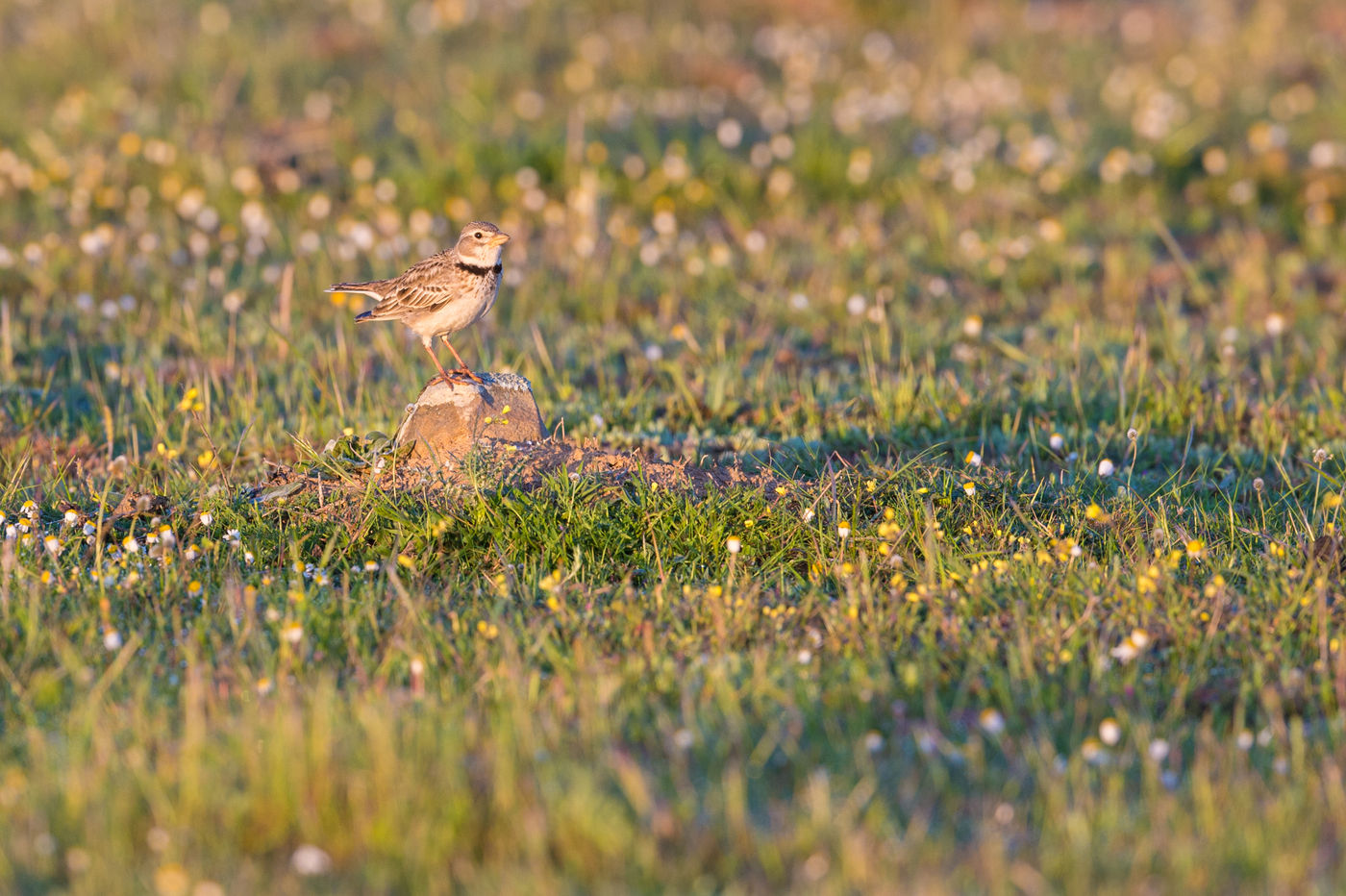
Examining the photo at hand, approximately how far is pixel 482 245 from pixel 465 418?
772mm

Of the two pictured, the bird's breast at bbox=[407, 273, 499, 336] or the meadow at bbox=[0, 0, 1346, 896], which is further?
the bird's breast at bbox=[407, 273, 499, 336]

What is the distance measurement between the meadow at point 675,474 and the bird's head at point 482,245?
881 mm

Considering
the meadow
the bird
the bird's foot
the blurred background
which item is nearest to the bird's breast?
the bird

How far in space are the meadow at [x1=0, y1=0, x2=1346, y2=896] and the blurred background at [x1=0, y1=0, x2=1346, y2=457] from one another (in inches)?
2.1

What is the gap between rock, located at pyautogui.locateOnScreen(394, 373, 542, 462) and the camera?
5496 mm

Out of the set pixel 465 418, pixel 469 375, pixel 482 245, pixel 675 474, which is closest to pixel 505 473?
pixel 465 418

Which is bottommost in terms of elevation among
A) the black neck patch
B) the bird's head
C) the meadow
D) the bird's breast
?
the meadow

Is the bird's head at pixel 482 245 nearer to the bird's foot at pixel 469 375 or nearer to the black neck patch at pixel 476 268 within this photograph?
the black neck patch at pixel 476 268

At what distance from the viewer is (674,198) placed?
32.6 feet

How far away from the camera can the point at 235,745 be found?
3.48 m

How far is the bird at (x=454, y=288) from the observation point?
566 cm

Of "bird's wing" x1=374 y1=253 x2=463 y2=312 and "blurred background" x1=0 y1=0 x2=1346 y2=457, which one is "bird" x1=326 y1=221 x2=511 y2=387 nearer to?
"bird's wing" x1=374 y1=253 x2=463 y2=312

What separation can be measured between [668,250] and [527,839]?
6.40m

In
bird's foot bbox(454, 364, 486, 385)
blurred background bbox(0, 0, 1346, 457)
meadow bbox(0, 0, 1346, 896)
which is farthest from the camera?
blurred background bbox(0, 0, 1346, 457)
